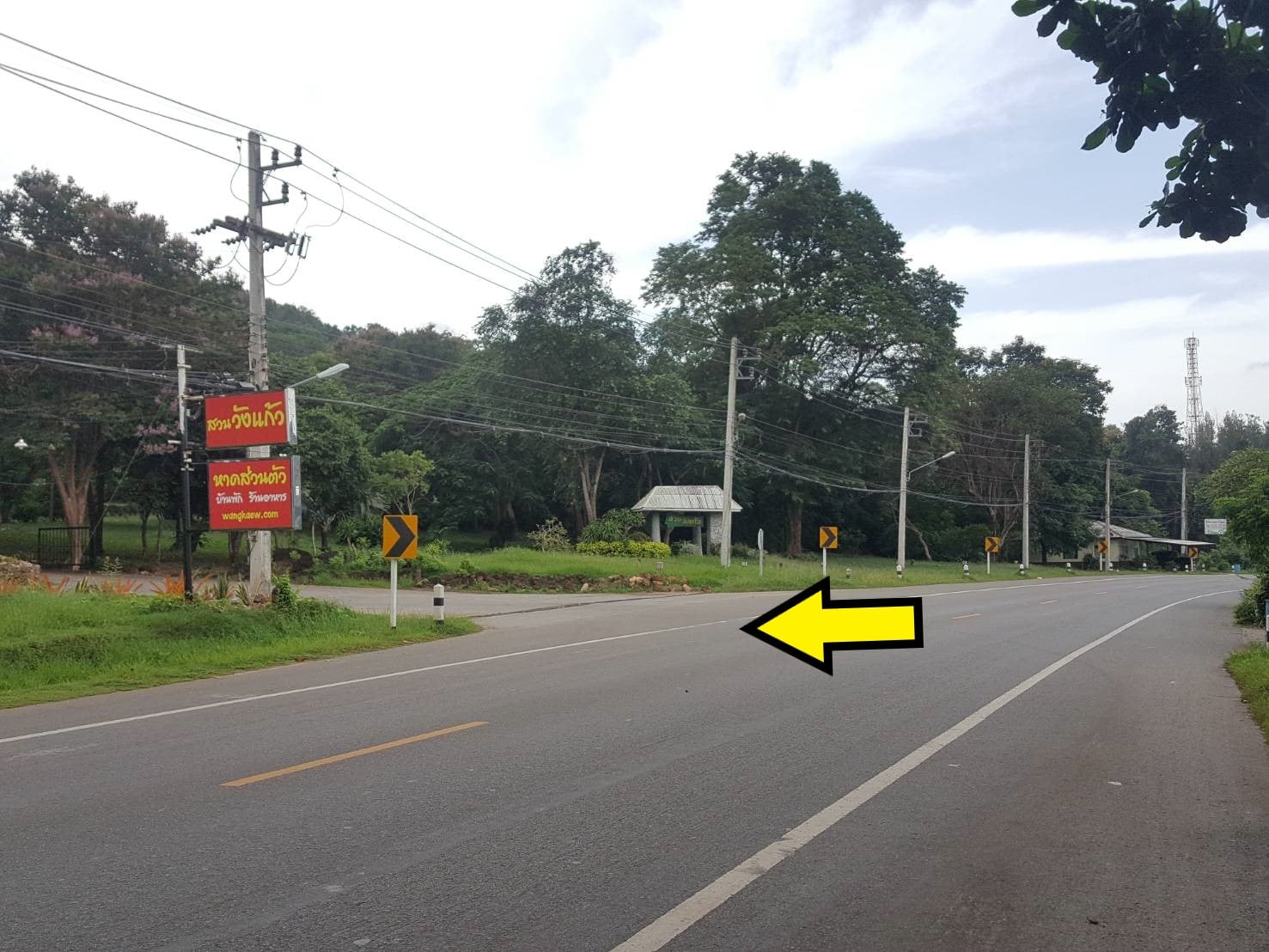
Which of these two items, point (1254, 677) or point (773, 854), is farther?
point (1254, 677)

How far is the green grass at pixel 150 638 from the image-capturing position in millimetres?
13008

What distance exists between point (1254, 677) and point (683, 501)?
125ft

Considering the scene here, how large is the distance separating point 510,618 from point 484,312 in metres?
30.6

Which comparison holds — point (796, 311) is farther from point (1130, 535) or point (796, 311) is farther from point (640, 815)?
point (640, 815)

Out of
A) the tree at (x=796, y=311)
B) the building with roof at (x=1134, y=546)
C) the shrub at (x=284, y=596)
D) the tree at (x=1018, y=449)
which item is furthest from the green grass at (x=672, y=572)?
the building with roof at (x=1134, y=546)

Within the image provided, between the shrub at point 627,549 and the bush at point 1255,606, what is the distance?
23104 millimetres

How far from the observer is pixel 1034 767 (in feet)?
26.1

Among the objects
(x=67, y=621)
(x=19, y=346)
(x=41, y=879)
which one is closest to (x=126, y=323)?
(x=19, y=346)

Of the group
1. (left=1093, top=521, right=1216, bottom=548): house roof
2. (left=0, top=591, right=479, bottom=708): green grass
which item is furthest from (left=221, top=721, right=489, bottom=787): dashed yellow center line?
(left=1093, top=521, right=1216, bottom=548): house roof

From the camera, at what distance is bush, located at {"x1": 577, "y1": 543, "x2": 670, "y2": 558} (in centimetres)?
4503

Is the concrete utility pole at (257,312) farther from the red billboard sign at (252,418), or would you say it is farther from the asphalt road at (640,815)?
the asphalt road at (640,815)

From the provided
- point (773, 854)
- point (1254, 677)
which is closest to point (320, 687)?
point (773, 854)

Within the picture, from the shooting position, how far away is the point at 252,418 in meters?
18.7

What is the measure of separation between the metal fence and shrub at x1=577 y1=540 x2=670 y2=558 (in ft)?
63.1
